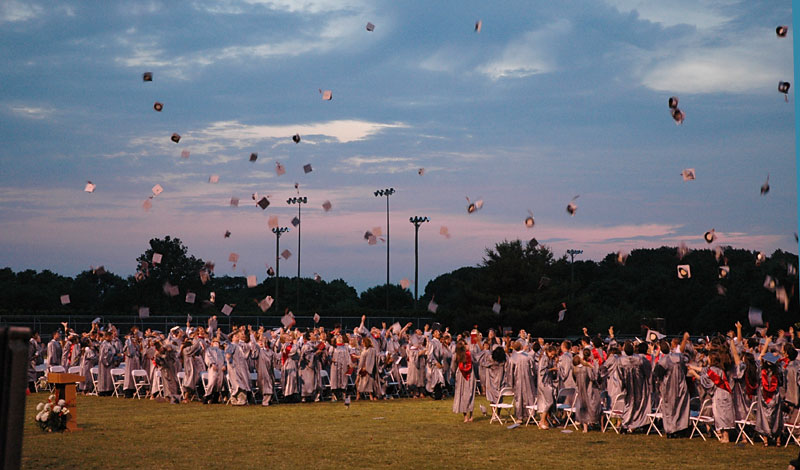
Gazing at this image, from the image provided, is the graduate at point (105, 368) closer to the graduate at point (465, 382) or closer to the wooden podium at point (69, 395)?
the wooden podium at point (69, 395)

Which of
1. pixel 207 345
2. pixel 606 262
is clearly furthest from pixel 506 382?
pixel 606 262

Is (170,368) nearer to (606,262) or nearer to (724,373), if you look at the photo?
(724,373)

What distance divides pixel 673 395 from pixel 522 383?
151 inches

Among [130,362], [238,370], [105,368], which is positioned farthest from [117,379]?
A: [238,370]

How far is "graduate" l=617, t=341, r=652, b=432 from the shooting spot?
56.5 feet

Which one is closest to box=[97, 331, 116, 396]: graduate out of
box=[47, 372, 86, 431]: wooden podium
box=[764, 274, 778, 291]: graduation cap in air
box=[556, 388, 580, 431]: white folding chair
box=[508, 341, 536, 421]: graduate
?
box=[47, 372, 86, 431]: wooden podium

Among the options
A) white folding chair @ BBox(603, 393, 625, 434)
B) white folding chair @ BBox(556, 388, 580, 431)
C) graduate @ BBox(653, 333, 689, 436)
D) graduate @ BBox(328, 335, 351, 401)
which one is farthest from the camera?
graduate @ BBox(328, 335, 351, 401)

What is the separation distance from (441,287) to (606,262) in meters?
20.7

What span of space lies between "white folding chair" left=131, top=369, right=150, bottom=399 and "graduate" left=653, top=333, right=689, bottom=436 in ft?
54.6

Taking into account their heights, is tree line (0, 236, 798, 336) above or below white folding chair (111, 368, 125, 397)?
above

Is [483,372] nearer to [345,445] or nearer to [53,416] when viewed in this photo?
[345,445]

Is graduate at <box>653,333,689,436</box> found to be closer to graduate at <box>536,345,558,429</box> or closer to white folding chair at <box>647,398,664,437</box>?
white folding chair at <box>647,398,664,437</box>

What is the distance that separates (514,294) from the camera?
6000 centimetres

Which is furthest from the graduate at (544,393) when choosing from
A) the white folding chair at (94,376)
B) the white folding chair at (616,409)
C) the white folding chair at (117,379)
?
the white folding chair at (94,376)
